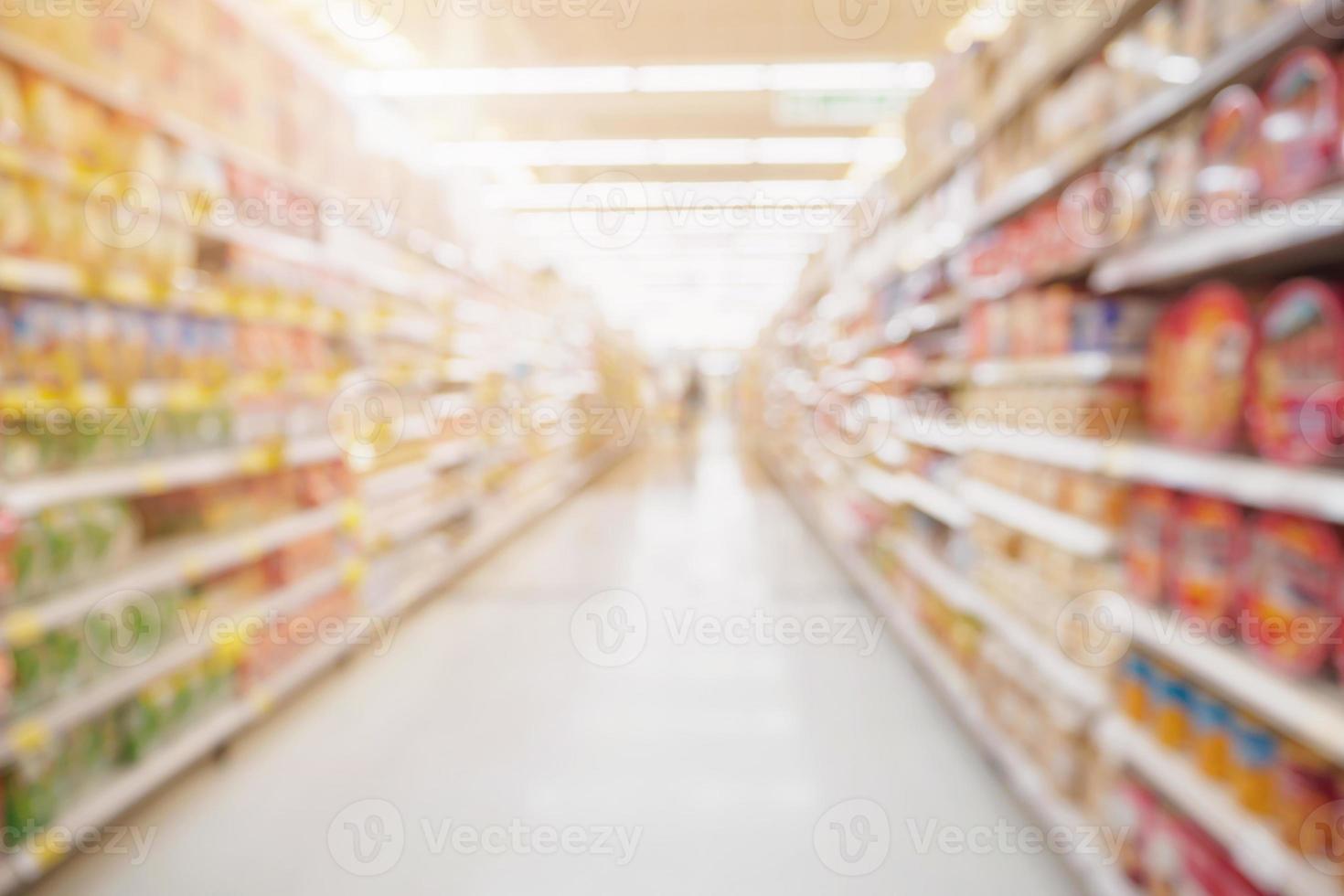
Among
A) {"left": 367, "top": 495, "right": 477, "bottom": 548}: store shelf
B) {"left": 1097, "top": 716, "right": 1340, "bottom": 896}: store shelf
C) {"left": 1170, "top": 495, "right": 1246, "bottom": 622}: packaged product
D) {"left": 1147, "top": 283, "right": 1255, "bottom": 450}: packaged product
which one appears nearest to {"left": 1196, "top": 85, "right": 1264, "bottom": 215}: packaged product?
{"left": 1147, "top": 283, "right": 1255, "bottom": 450}: packaged product

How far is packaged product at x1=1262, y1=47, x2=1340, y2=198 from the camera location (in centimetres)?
116

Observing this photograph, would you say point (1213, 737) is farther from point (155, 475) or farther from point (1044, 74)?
point (155, 475)

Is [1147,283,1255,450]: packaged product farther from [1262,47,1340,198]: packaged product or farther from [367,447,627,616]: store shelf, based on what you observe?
[367,447,627,616]: store shelf

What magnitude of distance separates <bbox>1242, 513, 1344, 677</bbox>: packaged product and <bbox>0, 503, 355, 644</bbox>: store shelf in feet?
8.46

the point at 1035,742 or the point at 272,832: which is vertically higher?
the point at 1035,742

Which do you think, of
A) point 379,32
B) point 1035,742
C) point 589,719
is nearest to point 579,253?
point 379,32

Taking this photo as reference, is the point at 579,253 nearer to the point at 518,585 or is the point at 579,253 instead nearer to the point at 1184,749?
the point at 518,585

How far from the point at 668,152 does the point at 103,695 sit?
19.2 ft

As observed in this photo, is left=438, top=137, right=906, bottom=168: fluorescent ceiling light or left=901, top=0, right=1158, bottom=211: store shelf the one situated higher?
left=438, top=137, right=906, bottom=168: fluorescent ceiling light

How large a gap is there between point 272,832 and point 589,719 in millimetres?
1092

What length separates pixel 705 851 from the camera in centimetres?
210

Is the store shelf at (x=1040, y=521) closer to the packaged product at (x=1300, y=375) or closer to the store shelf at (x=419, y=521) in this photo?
the packaged product at (x=1300, y=375)

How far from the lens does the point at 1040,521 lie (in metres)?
2.22

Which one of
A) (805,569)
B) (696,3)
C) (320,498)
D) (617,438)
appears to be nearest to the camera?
(320,498)
